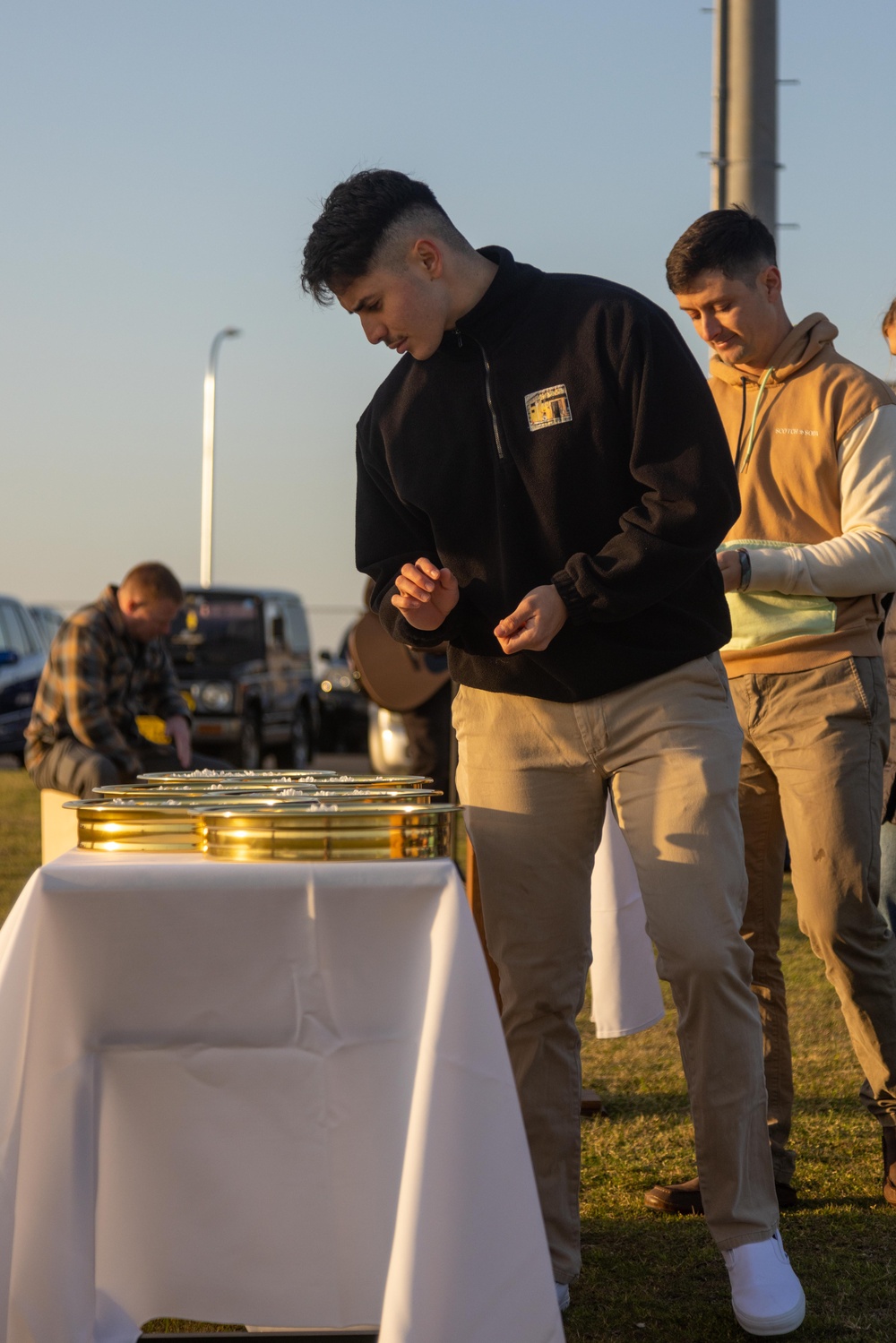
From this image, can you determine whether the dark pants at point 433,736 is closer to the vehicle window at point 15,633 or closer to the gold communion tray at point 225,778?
the gold communion tray at point 225,778

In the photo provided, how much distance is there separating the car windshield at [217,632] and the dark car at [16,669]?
2054 mm

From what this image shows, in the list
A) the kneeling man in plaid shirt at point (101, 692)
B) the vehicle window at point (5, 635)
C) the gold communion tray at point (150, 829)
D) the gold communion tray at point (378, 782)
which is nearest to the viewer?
the gold communion tray at point (150, 829)

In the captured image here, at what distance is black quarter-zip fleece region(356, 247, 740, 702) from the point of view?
2.39 m

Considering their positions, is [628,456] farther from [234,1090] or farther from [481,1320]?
[481,1320]

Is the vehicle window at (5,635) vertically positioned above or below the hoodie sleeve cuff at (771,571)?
above

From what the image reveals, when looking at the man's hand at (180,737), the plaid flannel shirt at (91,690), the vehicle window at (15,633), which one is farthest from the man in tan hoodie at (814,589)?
the vehicle window at (15,633)

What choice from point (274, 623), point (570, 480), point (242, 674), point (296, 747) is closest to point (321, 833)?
point (570, 480)

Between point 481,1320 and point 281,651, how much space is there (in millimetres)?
14477

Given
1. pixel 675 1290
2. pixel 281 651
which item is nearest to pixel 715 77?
pixel 675 1290

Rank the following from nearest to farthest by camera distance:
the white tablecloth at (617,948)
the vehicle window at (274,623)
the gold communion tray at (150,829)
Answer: the gold communion tray at (150,829)
the white tablecloth at (617,948)
the vehicle window at (274,623)

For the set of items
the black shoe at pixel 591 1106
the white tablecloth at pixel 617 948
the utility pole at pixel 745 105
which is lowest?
the black shoe at pixel 591 1106

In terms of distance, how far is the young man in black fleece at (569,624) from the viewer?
94.3 inches

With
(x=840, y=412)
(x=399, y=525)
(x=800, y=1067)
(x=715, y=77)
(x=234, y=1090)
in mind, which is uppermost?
(x=715, y=77)

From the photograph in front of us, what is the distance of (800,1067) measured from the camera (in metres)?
4.43
